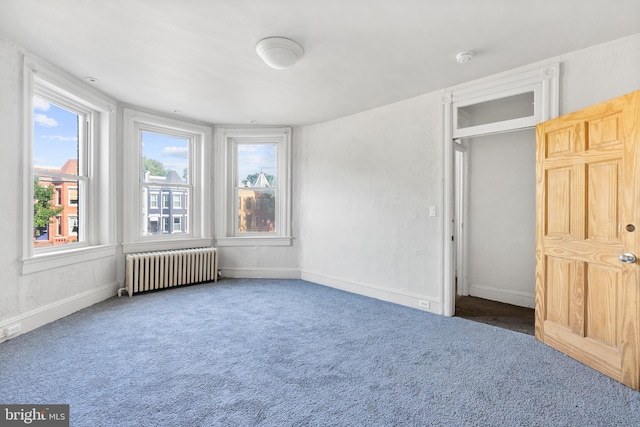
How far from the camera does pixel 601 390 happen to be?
2104 millimetres

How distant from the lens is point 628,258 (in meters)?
2.18

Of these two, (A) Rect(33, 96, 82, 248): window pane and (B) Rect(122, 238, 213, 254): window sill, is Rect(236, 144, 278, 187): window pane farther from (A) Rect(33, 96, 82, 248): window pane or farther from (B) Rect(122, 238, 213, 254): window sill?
(A) Rect(33, 96, 82, 248): window pane

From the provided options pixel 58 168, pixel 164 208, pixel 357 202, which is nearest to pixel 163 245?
pixel 164 208

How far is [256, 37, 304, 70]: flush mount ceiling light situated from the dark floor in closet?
3.30 metres

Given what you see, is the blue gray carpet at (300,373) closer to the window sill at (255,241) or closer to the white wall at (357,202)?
the white wall at (357,202)

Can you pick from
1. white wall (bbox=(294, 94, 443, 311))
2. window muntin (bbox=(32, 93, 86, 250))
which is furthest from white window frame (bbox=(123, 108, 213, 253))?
white wall (bbox=(294, 94, 443, 311))

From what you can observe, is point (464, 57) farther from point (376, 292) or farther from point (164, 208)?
point (164, 208)

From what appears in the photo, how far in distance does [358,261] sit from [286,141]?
2.40 meters

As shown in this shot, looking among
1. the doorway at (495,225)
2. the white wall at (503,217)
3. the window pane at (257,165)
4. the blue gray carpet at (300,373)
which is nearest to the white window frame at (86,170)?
the blue gray carpet at (300,373)

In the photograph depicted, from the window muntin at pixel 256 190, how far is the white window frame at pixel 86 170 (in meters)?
1.92

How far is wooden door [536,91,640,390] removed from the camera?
7.20ft

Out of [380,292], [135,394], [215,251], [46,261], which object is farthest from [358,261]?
[46,261]

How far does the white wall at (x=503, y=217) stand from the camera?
4027mm

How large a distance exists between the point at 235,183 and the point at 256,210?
0.60 meters
